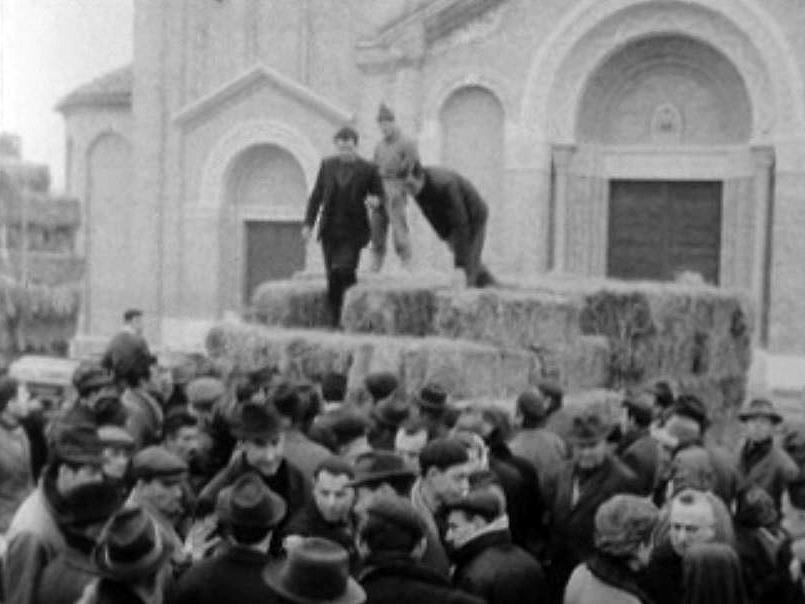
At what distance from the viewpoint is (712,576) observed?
6477 millimetres

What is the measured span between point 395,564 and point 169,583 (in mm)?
836

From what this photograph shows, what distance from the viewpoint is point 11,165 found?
1267 inches

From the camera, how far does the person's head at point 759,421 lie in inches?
390

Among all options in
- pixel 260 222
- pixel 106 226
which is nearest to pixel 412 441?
pixel 260 222

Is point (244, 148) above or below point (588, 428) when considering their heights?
above

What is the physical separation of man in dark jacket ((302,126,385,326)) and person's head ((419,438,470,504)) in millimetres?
7497

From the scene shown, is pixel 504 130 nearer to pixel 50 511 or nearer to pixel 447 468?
pixel 447 468

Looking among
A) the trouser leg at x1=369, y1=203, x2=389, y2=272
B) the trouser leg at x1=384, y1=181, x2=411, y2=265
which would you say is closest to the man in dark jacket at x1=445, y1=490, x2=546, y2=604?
the trouser leg at x1=369, y1=203, x2=389, y2=272

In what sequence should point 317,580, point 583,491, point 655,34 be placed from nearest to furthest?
point 317,580, point 583,491, point 655,34

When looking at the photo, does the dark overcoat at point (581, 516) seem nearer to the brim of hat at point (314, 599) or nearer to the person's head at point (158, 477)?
the person's head at point (158, 477)

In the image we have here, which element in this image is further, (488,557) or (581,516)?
(581,516)

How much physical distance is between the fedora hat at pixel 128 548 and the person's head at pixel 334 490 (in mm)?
1641

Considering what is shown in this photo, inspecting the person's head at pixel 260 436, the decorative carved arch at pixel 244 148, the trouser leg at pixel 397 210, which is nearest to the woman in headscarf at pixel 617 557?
the person's head at pixel 260 436

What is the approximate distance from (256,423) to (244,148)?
21.8m
